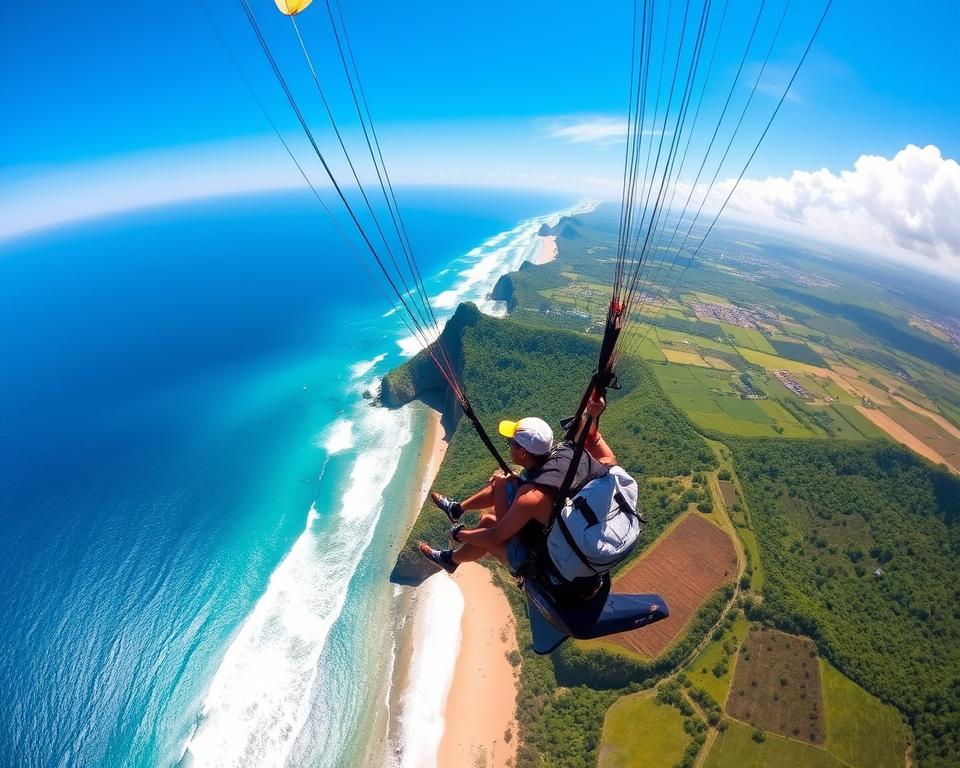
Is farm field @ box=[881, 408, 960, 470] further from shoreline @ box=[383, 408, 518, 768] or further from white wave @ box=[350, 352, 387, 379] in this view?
white wave @ box=[350, 352, 387, 379]

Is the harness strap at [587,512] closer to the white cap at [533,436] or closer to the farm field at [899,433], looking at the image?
the white cap at [533,436]

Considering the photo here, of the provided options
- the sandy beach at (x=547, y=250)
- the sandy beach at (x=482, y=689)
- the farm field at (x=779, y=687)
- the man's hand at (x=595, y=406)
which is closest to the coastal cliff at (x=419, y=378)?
the sandy beach at (x=482, y=689)

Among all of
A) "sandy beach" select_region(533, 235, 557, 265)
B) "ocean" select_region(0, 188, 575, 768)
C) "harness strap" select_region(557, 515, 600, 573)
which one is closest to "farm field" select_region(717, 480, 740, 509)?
"ocean" select_region(0, 188, 575, 768)

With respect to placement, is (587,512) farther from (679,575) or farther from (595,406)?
(679,575)

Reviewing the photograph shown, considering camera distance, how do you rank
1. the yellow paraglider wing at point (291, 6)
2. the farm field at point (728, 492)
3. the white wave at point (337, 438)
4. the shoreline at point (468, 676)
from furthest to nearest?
the white wave at point (337, 438) < the farm field at point (728, 492) < the shoreline at point (468, 676) < the yellow paraglider wing at point (291, 6)

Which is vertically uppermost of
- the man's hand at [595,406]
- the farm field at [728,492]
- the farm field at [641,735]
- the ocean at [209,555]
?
the man's hand at [595,406]

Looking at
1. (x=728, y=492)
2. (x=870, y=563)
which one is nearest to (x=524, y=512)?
(x=728, y=492)
